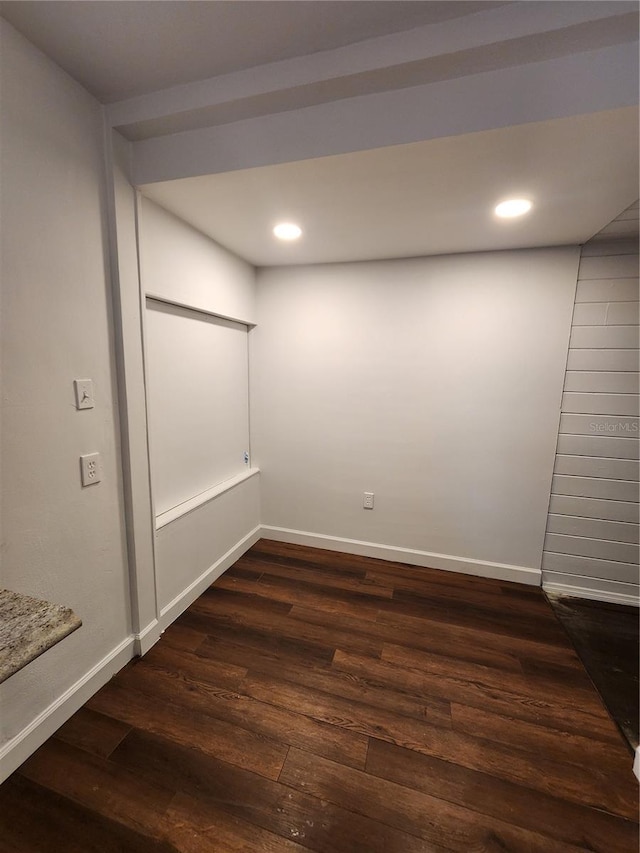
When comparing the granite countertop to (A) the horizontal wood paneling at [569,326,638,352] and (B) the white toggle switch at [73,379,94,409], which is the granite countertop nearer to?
(B) the white toggle switch at [73,379,94,409]

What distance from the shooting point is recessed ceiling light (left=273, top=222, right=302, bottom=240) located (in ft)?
6.44

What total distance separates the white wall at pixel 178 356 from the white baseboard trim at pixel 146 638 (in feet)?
0.24

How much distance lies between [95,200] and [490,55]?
156cm

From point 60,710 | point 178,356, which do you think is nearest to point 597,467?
point 178,356

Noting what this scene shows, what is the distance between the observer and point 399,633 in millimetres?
1990

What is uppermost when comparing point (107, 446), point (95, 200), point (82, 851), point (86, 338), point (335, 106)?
point (335, 106)

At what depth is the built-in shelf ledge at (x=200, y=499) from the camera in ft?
6.46

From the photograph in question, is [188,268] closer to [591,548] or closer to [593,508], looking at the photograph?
[593,508]

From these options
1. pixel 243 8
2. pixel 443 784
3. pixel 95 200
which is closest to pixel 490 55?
pixel 243 8

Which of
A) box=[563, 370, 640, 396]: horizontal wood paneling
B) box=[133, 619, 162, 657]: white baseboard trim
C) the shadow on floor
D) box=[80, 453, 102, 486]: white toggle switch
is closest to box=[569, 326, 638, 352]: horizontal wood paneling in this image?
box=[563, 370, 640, 396]: horizontal wood paneling

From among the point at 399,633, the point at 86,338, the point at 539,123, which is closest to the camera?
the point at 539,123

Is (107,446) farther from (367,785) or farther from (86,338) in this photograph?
(367,785)

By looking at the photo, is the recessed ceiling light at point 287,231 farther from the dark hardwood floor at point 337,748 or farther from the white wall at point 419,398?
the dark hardwood floor at point 337,748

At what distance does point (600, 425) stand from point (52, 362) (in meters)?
2.96
